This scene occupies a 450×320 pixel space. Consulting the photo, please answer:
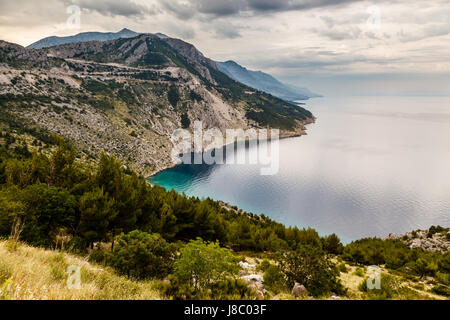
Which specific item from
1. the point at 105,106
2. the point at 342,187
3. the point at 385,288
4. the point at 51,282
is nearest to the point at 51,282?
the point at 51,282

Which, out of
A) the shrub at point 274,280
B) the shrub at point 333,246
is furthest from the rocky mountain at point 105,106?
the shrub at point 274,280

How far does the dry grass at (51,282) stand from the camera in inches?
232

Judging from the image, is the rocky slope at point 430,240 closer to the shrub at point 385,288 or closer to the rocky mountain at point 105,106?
the shrub at point 385,288

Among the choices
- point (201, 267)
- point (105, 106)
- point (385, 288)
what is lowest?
point (385, 288)

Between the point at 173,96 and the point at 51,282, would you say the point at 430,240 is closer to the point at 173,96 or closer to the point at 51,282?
the point at 51,282

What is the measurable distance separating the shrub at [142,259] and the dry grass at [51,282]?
2.59 meters

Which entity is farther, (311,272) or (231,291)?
(311,272)

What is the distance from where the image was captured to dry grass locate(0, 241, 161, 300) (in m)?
5.88

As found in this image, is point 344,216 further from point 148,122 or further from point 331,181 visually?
point 148,122

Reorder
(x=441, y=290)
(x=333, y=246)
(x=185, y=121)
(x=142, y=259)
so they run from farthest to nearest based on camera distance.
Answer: (x=185, y=121)
(x=333, y=246)
(x=441, y=290)
(x=142, y=259)

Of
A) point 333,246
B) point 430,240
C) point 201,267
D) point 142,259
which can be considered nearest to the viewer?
point 201,267

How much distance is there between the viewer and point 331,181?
86.6 m

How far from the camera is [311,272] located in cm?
1384

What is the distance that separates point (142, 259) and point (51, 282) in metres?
5.17
